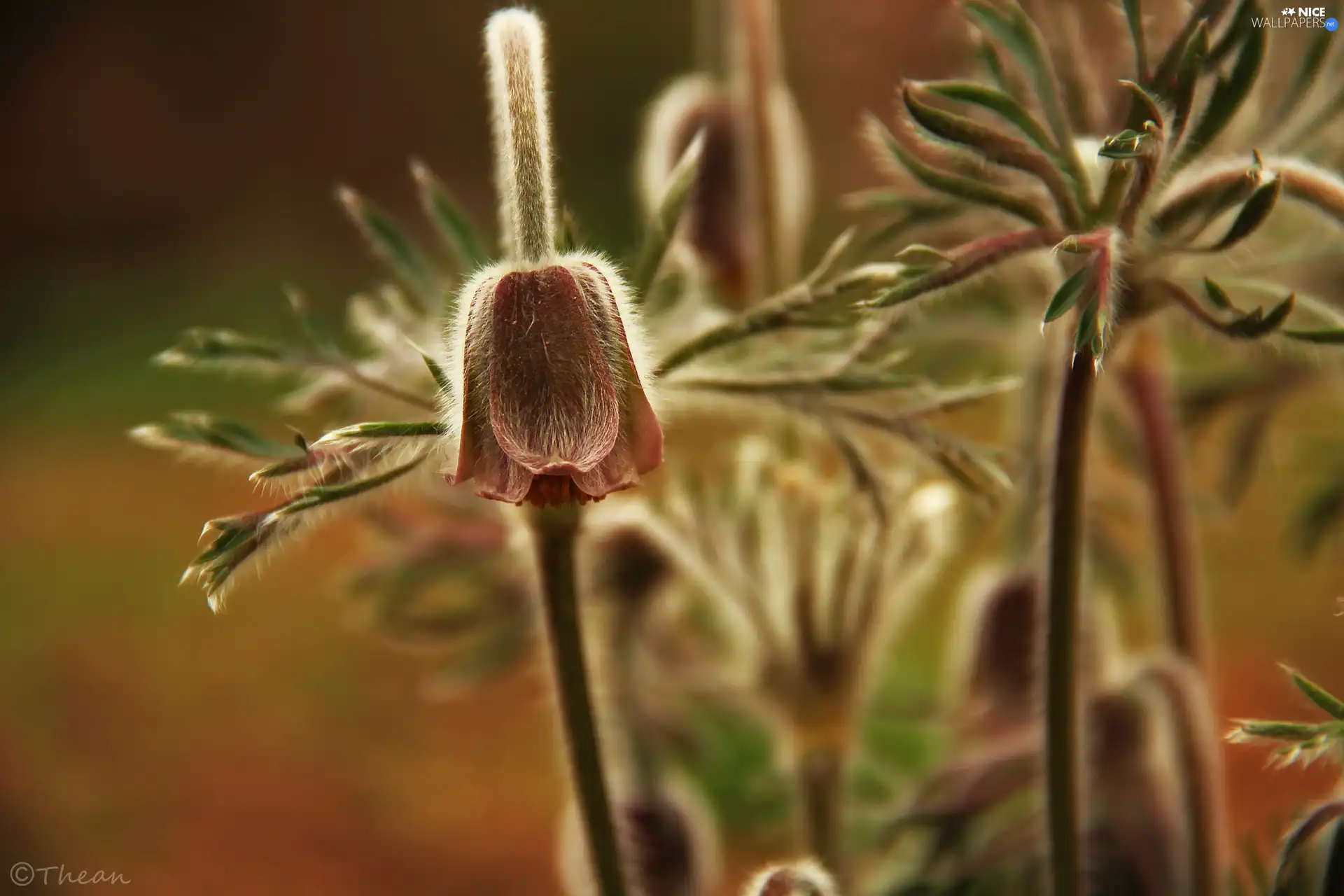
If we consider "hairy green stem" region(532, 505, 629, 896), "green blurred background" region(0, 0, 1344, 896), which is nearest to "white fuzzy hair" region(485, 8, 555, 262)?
"hairy green stem" region(532, 505, 629, 896)

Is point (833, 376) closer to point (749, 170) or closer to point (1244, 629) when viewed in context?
point (749, 170)

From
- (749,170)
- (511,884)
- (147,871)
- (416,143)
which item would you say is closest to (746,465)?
(749,170)

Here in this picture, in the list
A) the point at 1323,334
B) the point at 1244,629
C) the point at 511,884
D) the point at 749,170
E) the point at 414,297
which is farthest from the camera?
the point at 1244,629

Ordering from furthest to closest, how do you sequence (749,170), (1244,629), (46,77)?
(46,77)
(1244,629)
(749,170)

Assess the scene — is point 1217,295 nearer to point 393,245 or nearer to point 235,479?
point 393,245

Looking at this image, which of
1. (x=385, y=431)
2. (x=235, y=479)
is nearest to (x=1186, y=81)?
(x=385, y=431)

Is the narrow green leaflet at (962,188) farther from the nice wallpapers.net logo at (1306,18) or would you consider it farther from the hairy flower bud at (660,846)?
the hairy flower bud at (660,846)

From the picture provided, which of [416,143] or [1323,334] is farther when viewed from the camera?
[416,143]
